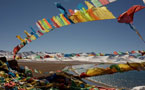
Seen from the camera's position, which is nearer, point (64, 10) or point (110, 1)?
point (110, 1)

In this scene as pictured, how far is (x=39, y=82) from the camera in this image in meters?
5.36

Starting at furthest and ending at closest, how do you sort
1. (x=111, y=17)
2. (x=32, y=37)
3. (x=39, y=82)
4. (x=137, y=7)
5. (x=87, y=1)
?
(x=32, y=37) < (x=39, y=82) < (x=87, y=1) < (x=111, y=17) < (x=137, y=7)

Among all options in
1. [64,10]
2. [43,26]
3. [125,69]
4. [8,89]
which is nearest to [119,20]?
[125,69]

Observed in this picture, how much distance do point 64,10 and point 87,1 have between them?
2.80 ft

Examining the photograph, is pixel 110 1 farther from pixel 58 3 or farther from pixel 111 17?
pixel 58 3

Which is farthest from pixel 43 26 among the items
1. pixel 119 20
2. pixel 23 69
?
pixel 119 20

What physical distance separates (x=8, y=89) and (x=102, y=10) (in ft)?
13.2

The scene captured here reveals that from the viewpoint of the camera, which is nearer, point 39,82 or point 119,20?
point 119,20

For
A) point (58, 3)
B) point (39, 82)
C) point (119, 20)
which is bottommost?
point (39, 82)

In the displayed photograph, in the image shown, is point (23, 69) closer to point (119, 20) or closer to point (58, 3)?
point (58, 3)

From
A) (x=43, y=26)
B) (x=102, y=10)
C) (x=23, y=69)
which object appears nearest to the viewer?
(x=102, y=10)

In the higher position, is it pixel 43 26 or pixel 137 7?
pixel 43 26

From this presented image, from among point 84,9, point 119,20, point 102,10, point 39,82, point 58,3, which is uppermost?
point 58,3

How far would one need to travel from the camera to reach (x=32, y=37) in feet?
31.4
